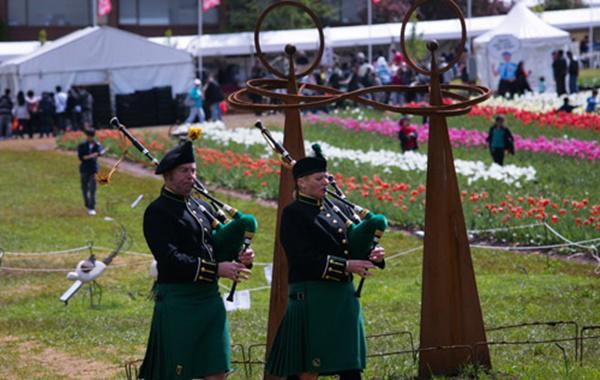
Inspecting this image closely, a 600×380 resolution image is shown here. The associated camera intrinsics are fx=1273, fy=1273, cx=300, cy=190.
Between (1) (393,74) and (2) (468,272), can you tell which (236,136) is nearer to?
(1) (393,74)

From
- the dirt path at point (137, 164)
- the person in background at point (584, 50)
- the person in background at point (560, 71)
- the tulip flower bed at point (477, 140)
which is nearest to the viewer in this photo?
the dirt path at point (137, 164)

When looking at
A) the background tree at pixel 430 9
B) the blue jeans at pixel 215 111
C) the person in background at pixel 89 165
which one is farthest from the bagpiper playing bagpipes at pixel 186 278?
the background tree at pixel 430 9

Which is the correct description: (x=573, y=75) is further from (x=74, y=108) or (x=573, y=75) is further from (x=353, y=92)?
(x=353, y=92)

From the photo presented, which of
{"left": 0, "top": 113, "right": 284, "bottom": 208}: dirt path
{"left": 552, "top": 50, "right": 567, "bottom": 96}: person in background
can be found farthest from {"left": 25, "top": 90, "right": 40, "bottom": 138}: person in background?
{"left": 552, "top": 50, "right": 567, "bottom": 96}: person in background

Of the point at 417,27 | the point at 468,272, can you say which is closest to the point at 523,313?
the point at 468,272

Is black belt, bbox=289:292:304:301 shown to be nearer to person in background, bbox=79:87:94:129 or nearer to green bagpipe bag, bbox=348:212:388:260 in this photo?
green bagpipe bag, bbox=348:212:388:260

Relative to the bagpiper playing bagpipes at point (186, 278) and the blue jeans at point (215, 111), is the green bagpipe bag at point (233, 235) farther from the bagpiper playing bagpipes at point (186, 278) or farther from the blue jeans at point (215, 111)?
the blue jeans at point (215, 111)

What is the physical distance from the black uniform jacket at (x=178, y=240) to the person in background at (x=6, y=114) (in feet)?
93.8

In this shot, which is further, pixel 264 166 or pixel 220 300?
pixel 264 166

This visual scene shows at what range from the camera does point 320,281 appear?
8.14 meters

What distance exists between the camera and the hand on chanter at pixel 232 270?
786cm

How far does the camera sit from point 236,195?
77.8ft

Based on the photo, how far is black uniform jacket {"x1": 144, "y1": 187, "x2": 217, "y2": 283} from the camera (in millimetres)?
7859

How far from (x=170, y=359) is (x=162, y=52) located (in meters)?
32.0
